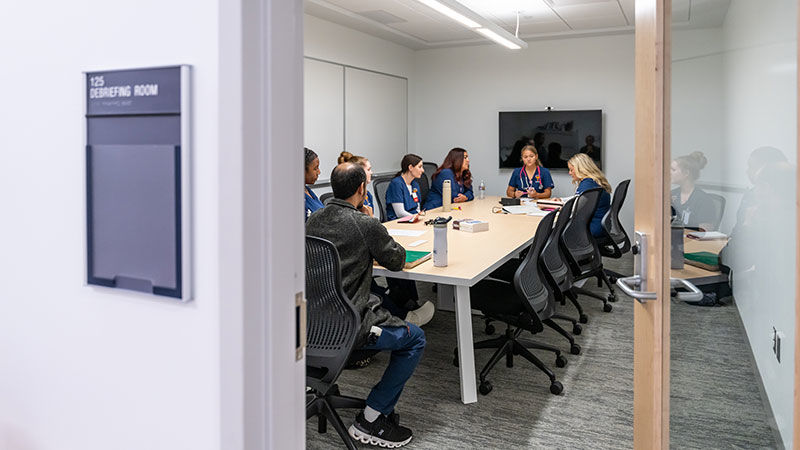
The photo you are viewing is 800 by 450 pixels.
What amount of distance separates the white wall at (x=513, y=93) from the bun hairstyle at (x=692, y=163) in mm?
6136

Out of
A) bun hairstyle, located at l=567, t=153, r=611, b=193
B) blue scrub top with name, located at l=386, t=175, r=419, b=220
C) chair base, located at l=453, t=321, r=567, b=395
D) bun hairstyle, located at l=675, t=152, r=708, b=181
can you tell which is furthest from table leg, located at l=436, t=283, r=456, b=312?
bun hairstyle, located at l=675, t=152, r=708, b=181

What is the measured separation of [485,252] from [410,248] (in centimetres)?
42

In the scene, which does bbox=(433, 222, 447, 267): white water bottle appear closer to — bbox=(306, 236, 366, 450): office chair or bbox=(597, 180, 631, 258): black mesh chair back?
bbox=(306, 236, 366, 450): office chair

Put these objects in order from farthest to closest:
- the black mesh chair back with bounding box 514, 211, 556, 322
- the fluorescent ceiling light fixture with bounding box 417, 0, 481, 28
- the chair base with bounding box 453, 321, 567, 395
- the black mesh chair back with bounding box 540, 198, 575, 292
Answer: the fluorescent ceiling light fixture with bounding box 417, 0, 481, 28 → the black mesh chair back with bounding box 540, 198, 575, 292 → the chair base with bounding box 453, 321, 567, 395 → the black mesh chair back with bounding box 514, 211, 556, 322

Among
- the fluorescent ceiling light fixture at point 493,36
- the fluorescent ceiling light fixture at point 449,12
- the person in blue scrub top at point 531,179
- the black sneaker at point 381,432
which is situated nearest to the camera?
the black sneaker at point 381,432

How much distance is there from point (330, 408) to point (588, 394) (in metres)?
1.34

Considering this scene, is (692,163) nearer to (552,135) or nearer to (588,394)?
(588,394)

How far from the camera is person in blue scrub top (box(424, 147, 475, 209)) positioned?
5.79 meters

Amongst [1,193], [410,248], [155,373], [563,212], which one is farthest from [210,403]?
[563,212]

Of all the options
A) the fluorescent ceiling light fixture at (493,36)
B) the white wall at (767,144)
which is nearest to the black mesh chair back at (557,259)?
the white wall at (767,144)

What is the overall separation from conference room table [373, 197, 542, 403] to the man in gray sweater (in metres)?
0.29

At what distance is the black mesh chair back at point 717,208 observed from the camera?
1.50 m

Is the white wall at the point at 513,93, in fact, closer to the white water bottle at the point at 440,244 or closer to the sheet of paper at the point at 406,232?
the sheet of paper at the point at 406,232

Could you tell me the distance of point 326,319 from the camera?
2.37 metres
